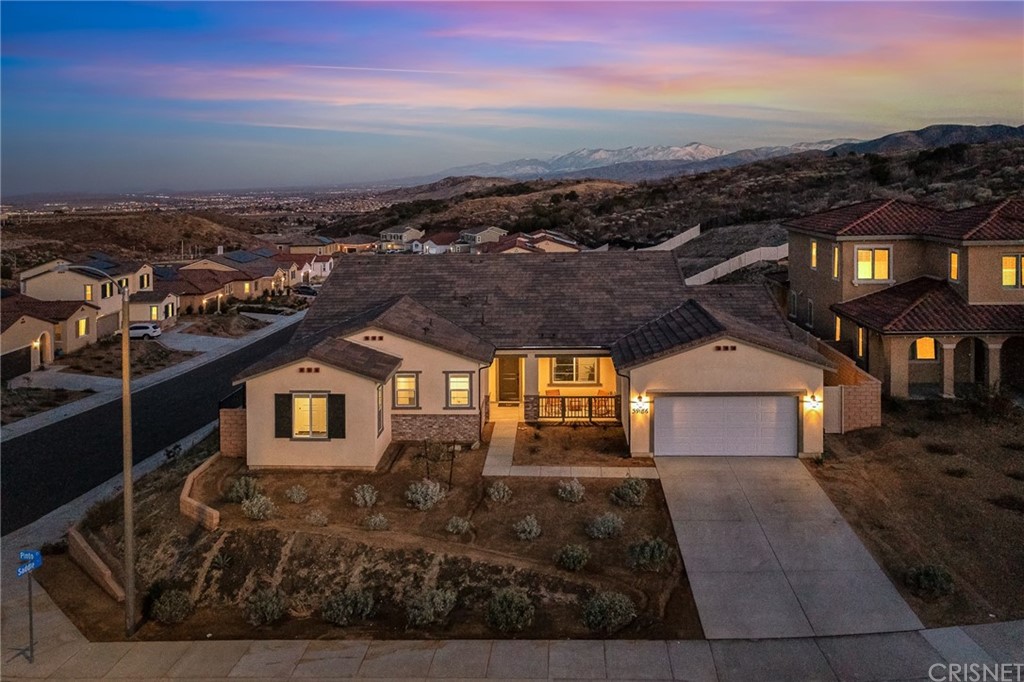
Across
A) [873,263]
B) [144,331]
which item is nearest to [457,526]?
[873,263]

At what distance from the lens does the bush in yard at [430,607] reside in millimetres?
13516

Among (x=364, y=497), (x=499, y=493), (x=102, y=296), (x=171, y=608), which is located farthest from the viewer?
(x=102, y=296)

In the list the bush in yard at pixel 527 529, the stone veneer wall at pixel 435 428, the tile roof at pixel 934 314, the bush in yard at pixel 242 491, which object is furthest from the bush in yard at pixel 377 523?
the tile roof at pixel 934 314

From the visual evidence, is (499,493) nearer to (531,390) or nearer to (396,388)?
(396,388)

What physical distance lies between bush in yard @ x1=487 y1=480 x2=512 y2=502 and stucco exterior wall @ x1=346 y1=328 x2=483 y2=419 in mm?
4164

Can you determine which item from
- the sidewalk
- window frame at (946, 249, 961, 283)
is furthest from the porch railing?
the sidewalk

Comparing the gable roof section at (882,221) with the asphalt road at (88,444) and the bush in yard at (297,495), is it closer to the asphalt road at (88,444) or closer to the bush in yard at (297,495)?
the bush in yard at (297,495)

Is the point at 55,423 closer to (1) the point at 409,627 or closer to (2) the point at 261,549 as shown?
(2) the point at 261,549

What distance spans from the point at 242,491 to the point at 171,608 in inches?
171

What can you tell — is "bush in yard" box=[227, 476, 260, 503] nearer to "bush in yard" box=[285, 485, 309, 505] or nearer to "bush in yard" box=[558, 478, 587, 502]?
"bush in yard" box=[285, 485, 309, 505]

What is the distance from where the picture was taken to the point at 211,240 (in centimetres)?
13950

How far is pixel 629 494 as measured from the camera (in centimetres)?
1783

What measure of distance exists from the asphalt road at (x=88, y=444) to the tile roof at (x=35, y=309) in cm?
930

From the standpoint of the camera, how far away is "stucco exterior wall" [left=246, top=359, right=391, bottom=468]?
2019 centimetres
